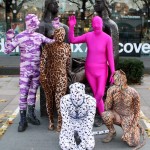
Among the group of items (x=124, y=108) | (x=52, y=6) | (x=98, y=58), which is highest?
(x=52, y=6)

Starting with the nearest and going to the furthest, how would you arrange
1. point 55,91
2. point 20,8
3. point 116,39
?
point 55,91 → point 116,39 → point 20,8

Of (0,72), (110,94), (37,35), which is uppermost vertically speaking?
(37,35)

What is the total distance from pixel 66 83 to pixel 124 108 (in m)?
0.95

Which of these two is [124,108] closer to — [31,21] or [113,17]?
[31,21]

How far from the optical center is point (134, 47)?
13.5 m

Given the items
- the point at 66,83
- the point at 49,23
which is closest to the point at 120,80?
the point at 66,83

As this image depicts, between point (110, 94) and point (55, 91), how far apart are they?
0.92 m

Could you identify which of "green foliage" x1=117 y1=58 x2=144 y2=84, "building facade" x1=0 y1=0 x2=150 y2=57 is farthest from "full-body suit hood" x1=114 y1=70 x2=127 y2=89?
"building facade" x1=0 y1=0 x2=150 y2=57

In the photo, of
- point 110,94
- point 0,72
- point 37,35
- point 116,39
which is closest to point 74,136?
point 110,94

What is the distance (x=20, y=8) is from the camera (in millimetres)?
14039

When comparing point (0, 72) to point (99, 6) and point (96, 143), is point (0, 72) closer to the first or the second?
point (99, 6)

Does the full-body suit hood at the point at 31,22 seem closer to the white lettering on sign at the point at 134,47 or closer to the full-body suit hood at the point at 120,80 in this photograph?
the full-body suit hood at the point at 120,80

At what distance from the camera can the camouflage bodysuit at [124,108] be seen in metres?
4.58

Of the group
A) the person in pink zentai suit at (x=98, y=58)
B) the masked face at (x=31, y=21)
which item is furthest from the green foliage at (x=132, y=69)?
the masked face at (x=31, y=21)
